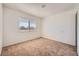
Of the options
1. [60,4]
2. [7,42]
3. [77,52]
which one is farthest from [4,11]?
[77,52]

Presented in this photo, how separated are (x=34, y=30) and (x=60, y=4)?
0.71 meters

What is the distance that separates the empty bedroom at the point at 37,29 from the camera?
4.82 feet

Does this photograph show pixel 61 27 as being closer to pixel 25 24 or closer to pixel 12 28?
pixel 25 24

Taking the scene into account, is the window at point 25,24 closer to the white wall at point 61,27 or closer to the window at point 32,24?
the window at point 32,24

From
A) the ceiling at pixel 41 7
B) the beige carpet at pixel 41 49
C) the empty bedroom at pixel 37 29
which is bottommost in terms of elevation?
the beige carpet at pixel 41 49

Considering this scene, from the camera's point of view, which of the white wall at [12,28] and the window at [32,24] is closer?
the white wall at [12,28]

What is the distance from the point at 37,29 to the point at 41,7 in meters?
0.44

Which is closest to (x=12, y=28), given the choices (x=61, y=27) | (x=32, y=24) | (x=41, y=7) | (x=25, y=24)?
(x=25, y=24)

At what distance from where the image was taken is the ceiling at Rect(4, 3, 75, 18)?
1483mm

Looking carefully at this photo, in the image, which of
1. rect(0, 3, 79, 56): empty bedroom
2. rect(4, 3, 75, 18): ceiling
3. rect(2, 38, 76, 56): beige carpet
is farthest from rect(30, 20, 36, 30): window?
rect(2, 38, 76, 56): beige carpet

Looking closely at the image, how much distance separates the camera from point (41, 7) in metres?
1.52

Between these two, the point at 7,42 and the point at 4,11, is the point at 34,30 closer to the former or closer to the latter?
the point at 7,42

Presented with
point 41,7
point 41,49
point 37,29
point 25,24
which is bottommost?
point 41,49

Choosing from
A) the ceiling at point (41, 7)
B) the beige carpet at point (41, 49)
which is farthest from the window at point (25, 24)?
the beige carpet at point (41, 49)
